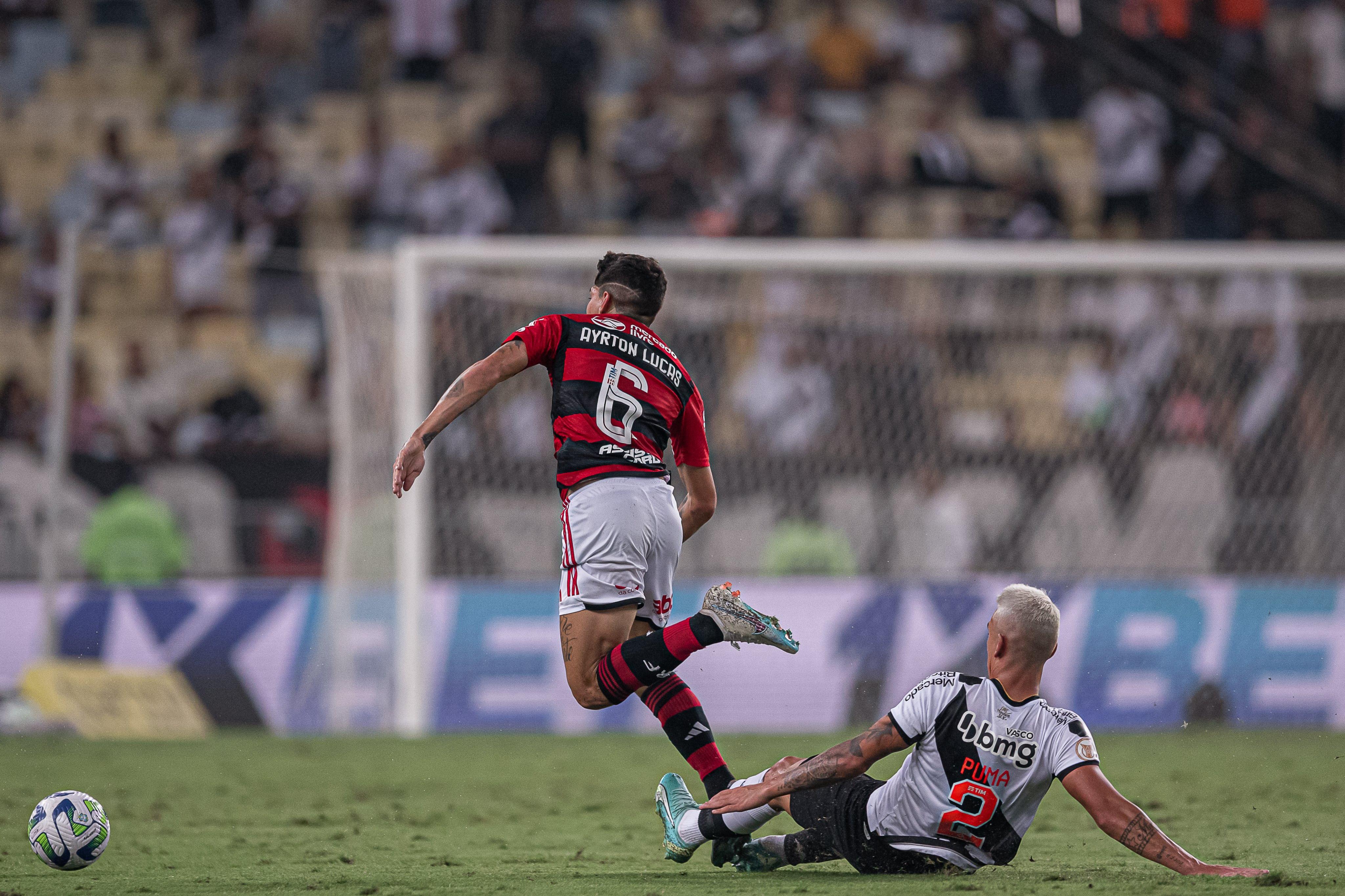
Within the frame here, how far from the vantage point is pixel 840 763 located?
15.5 ft

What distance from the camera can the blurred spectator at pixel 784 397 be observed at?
12281mm

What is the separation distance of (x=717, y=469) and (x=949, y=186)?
17.3 feet

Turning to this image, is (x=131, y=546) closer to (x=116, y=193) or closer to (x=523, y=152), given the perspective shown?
(x=116, y=193)

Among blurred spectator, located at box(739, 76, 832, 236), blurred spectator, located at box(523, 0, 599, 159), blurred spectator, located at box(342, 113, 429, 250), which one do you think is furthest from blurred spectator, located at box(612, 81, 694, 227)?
blurred spectator, located at box(342, 113, 429, 250)

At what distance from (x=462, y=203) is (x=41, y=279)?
13.6 feet

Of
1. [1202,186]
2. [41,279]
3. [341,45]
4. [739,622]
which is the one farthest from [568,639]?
[341,45]

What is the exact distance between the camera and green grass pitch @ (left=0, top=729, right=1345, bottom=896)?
16.4 feet

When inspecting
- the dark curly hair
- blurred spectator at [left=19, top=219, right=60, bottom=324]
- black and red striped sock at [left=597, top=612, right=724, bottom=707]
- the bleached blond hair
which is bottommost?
black and red striped sock at [left=597, top=612, right=724, bottom=707]

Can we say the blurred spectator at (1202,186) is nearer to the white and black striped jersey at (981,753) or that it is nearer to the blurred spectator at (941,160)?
the blurred spectator at (941,160)

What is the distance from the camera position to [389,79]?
1752cm

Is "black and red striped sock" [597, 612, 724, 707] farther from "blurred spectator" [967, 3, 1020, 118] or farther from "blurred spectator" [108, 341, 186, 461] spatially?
"blurred spectator" [967, 3, 1020, 118]

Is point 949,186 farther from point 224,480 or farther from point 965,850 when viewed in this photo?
point 965,850

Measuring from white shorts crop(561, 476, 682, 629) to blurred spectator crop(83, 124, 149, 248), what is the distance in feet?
37.7

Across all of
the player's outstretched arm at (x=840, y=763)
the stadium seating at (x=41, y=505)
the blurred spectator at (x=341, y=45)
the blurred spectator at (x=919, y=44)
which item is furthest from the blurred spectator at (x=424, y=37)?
the player's outstretched arm at (x=840, y=763)
